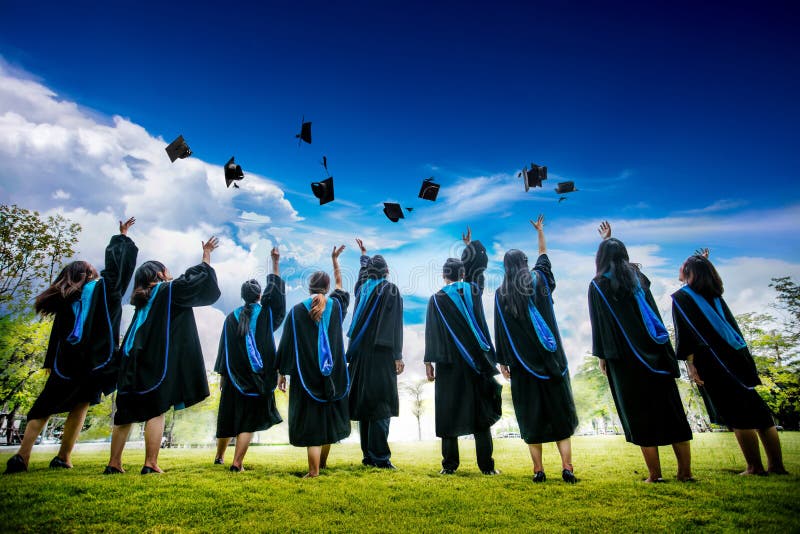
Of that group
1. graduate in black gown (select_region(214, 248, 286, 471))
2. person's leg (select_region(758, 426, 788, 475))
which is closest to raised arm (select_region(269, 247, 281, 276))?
graduate in black gown (select_region(214, 248, 286, 471))

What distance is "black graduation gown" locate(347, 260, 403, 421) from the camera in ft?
19.9

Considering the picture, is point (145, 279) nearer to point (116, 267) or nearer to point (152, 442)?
point (116, 267)

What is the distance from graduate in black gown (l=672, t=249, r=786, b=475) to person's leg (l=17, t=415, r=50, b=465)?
7.50 meters

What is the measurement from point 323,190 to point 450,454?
5.17 metres

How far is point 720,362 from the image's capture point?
15.9ft

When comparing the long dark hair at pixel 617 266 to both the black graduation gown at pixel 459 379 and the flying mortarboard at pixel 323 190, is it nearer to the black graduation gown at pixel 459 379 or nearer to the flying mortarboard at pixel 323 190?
the black graduation gown at pixel 459 379

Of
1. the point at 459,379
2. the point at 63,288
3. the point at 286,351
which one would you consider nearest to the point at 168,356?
the point at 286,351

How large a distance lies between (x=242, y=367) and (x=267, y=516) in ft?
10.3

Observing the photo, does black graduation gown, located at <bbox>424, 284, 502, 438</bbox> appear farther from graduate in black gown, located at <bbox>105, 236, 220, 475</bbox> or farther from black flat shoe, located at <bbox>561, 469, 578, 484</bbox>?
graduate in black gown, located at <bbox>105, 236, 220, 475</bbox>

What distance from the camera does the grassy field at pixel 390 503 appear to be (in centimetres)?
324

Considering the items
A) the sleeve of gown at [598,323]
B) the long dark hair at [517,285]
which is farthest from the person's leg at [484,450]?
the sleeve of gown at [598,323]

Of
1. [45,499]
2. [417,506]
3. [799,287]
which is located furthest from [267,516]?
[799,287]

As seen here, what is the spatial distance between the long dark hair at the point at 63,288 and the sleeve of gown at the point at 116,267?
29 cm

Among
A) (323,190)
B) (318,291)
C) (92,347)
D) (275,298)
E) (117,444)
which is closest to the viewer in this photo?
(117,444)
